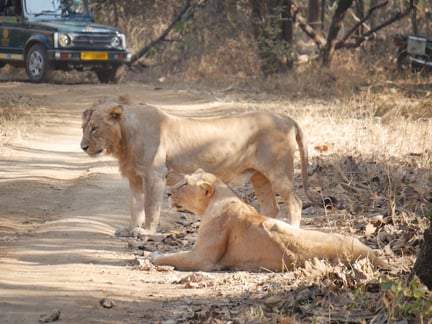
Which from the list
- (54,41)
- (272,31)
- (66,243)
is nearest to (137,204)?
(66,243)

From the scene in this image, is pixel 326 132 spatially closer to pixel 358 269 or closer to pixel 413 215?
pixel 413 215

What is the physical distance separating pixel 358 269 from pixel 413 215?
77.3 inches

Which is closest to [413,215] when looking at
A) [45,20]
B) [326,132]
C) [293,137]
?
[293,137]

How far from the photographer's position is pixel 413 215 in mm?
7160

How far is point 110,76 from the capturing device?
68.6 ft

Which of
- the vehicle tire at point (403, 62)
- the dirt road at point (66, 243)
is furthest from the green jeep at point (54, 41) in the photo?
the dirt road at point (66, 243)

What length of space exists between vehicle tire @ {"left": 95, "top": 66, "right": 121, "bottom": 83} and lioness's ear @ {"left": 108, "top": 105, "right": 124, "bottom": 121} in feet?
45.3

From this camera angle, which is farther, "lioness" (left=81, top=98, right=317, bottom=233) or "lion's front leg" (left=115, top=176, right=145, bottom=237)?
"lion's front leg" (left=115, top=176, right=145, bottom=237)

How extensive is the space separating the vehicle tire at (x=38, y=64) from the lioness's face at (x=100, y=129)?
1328 cm

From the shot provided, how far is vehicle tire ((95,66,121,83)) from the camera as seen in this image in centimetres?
2087

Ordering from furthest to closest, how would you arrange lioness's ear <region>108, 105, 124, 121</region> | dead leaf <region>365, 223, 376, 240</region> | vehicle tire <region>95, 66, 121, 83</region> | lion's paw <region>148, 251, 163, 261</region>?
1. vehicle tire <region>95, 66, 121, 83</region>
2. lioness's ear <region>108, 105, 124, 121</region>
3. dead leaf <region>365, 223, 376, 240</region>
4. lion's paw <region>148, 251, 163, 261</region>

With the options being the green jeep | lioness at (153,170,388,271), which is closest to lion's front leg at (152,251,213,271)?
lioness at (153,170,388,271)

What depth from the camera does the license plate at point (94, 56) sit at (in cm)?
2022

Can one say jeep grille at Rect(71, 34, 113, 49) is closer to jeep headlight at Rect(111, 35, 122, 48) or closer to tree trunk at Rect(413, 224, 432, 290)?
jeep headlight at Rect(111, 35, 122, 48)
